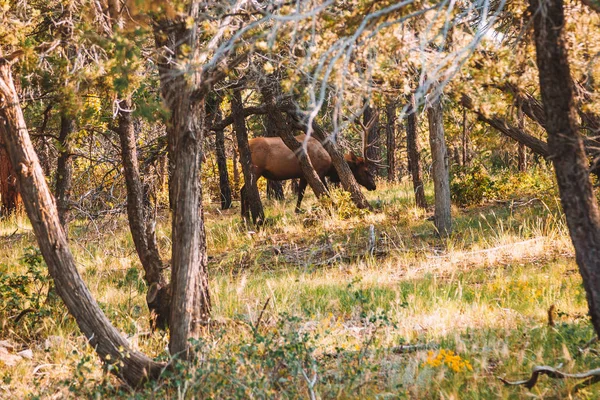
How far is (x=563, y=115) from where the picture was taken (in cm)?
397

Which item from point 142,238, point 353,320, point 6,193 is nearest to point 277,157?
point 6,193

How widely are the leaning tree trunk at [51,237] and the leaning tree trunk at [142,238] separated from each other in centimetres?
165

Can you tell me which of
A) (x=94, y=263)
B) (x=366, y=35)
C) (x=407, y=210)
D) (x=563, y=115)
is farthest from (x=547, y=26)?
(x=407, y=210)

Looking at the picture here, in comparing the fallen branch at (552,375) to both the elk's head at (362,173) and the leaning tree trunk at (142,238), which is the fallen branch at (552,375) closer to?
the leaning tree trunk at (142,238)

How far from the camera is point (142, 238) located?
7062mm

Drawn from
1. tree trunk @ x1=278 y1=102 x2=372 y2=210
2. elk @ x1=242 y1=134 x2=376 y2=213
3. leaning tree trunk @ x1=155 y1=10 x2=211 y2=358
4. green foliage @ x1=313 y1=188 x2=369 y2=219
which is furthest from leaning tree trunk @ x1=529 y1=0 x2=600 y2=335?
elk @ x1=242 y1=134 x2=376 y2=213

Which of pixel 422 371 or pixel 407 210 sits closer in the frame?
pixel 422 371

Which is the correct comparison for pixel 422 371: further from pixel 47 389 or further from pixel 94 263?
pixel 94 263

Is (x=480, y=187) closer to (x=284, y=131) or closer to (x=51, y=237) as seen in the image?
(x=284, y=131)

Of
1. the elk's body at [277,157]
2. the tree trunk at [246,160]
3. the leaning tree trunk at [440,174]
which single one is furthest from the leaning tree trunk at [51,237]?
the elk's body at [277,157]

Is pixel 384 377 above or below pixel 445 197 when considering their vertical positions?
below

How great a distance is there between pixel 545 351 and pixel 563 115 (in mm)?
2370

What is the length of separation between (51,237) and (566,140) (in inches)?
140

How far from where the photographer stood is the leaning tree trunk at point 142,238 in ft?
22.5
